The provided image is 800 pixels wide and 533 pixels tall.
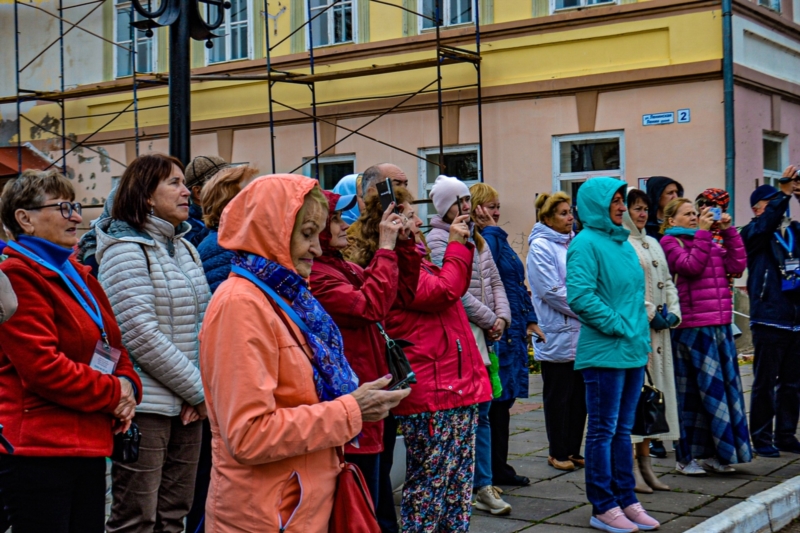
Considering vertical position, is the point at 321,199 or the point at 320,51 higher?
the point at 320,51

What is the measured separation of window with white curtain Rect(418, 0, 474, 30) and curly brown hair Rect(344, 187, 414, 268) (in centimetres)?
1161

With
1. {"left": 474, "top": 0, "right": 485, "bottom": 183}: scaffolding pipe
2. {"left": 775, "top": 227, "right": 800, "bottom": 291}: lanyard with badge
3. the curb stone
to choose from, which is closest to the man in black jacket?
{"left": 775, "top": 227, "right": 800, "bottom": 291}: lanyard with badge

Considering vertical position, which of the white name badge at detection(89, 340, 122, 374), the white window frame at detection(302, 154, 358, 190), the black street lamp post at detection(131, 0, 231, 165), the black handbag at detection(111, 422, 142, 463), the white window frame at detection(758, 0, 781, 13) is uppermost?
the white window frame at detection(758, 0, 781, 13)

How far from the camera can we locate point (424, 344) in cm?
512

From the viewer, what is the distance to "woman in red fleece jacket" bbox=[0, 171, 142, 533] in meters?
3.73

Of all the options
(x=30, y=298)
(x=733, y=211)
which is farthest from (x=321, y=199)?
(x=733, y=211)

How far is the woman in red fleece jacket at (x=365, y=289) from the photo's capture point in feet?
14.6

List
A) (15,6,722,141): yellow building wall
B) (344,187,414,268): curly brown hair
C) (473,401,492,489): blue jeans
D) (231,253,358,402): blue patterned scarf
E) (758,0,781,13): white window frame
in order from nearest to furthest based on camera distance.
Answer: (231,253,358,402): blue patterned scarf → (344,187,414,268): curly brown hair → (473,401,492,489): blue jeans → (15,6,722,141): yellow building wall → (758,0,781,13): white window frame

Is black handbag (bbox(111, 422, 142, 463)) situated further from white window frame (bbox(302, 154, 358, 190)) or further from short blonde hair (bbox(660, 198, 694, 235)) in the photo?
white window frame (bbox(302, 154, 358, 190))

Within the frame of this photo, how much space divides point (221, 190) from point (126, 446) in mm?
1492

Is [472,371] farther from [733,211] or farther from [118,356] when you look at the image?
[733,211]

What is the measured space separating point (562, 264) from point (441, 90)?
8.73m

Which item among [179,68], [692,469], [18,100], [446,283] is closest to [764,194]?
[692,469]

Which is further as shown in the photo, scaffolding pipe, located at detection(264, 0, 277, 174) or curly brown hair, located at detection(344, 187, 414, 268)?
scaffolding pipe, located at detection(264, 0, 277, 174)
